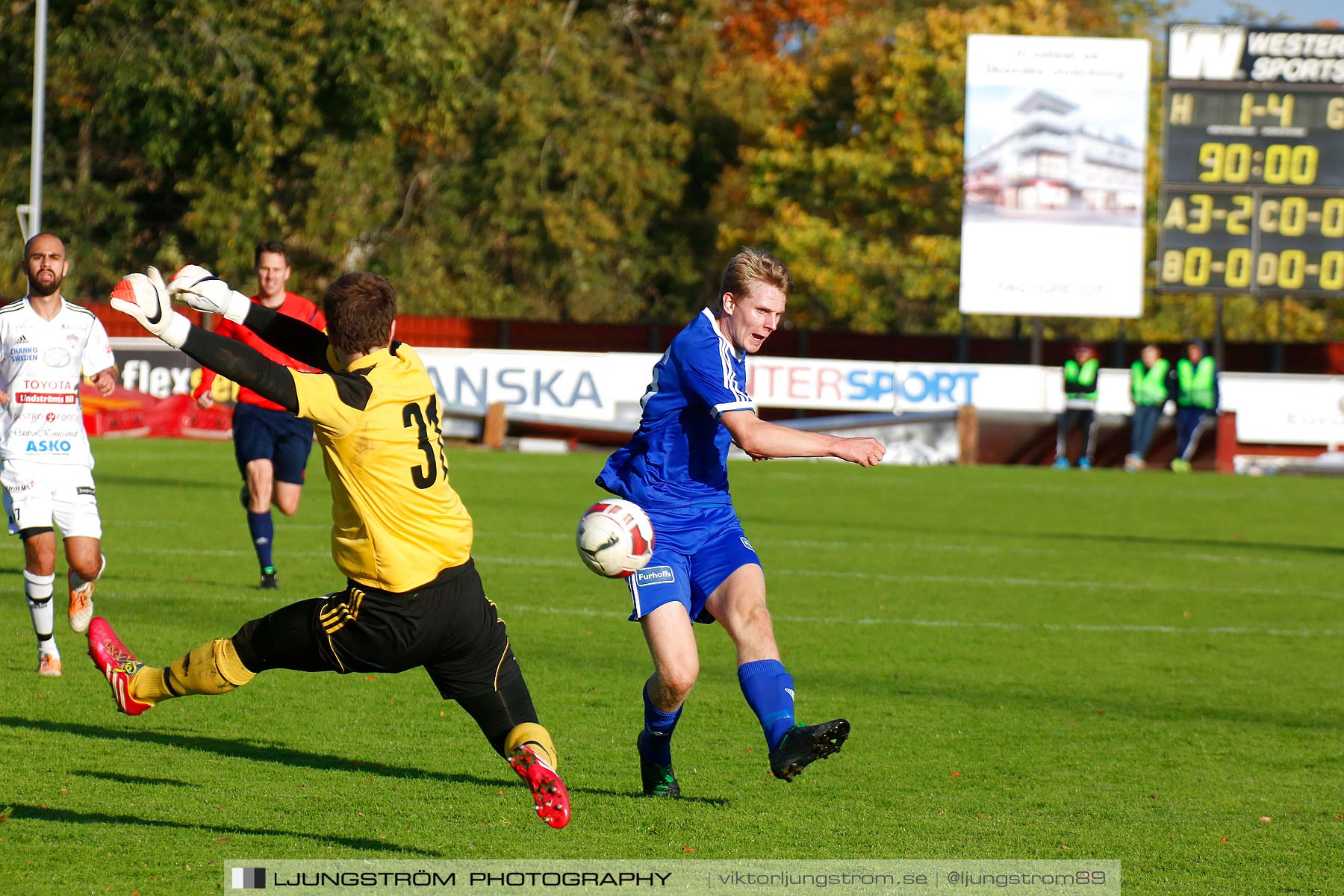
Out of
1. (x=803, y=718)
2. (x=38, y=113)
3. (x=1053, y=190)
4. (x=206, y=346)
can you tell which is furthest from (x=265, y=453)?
(x=1053, y=190)

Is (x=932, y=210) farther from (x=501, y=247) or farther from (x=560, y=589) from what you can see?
(x=560, y=589)

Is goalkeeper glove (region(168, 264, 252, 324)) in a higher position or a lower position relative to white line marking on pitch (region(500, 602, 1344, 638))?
higher

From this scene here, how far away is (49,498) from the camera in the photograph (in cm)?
756

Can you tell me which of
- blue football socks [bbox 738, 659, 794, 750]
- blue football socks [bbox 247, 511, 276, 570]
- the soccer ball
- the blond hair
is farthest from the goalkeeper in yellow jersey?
blue football socks [bbox 247, 511, 276, 570]

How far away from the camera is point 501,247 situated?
4066 centimetres

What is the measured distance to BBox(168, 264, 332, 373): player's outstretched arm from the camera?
16.0 ft

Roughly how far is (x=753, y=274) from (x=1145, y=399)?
2074 centimetres

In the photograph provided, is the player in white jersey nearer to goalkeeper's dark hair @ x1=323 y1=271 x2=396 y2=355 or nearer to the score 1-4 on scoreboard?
goalkeeper's dark hair @ x1=323 y1=271 x2=396 y2=355

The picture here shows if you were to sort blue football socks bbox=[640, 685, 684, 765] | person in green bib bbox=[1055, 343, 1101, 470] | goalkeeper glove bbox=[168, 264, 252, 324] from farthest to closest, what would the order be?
person in green bib bbox=[1055, 343, 1101, 470]
blue football socks bbox=[640, 685, 684, 765]
goalkeeper glove bbox=[168, 264, 252, 324]

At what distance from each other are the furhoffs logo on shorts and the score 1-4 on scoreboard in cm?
2131

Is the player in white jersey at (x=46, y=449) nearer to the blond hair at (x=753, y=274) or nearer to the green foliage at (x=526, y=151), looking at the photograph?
the blond hair at (x=753, y=274)

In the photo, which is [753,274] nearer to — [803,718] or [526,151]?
[803,718]

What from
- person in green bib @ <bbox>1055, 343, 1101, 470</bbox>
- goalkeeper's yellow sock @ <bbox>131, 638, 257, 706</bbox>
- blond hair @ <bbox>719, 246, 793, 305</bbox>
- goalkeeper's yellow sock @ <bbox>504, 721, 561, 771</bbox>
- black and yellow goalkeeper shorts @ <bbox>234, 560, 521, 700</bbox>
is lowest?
person in green bib @ <bbox>1055, 343, 1101, 470</bbox>

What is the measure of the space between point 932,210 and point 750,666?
36327 millimetres
